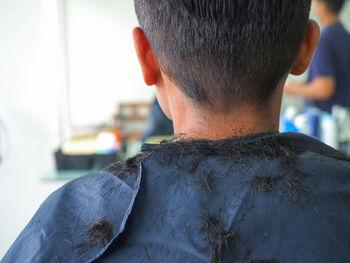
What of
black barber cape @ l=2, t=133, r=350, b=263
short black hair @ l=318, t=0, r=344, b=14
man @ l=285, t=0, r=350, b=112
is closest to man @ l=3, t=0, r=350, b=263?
black barber cape @ l=2, t=133, r=350, b=263

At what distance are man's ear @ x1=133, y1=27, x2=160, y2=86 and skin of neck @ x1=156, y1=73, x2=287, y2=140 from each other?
25 millimetres

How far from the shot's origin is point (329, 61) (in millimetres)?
1962

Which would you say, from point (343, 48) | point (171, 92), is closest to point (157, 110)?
point (343, 48)

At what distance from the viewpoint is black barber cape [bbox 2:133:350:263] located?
0.47 meters

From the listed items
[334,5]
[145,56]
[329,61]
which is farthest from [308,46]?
[334,5]

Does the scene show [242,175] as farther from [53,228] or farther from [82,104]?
[82,104]

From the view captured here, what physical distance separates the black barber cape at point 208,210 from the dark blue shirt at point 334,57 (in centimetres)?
157

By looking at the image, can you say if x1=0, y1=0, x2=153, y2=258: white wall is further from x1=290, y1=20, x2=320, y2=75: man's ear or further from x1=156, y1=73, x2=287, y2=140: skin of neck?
x1=290, y1=20, x2=320, y2=75: man's ear

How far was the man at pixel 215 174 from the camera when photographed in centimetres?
48

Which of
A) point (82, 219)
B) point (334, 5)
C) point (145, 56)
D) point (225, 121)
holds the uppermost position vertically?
point (334, 5)

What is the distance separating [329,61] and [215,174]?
5.70 ft

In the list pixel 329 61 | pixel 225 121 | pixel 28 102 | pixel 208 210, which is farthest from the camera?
pixel 28 102

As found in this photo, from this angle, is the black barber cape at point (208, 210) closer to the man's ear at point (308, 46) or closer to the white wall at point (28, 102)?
the man's ear at point (308, 46)

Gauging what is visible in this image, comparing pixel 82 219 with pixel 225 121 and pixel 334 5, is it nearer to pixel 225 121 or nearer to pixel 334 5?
pixel 225 121
